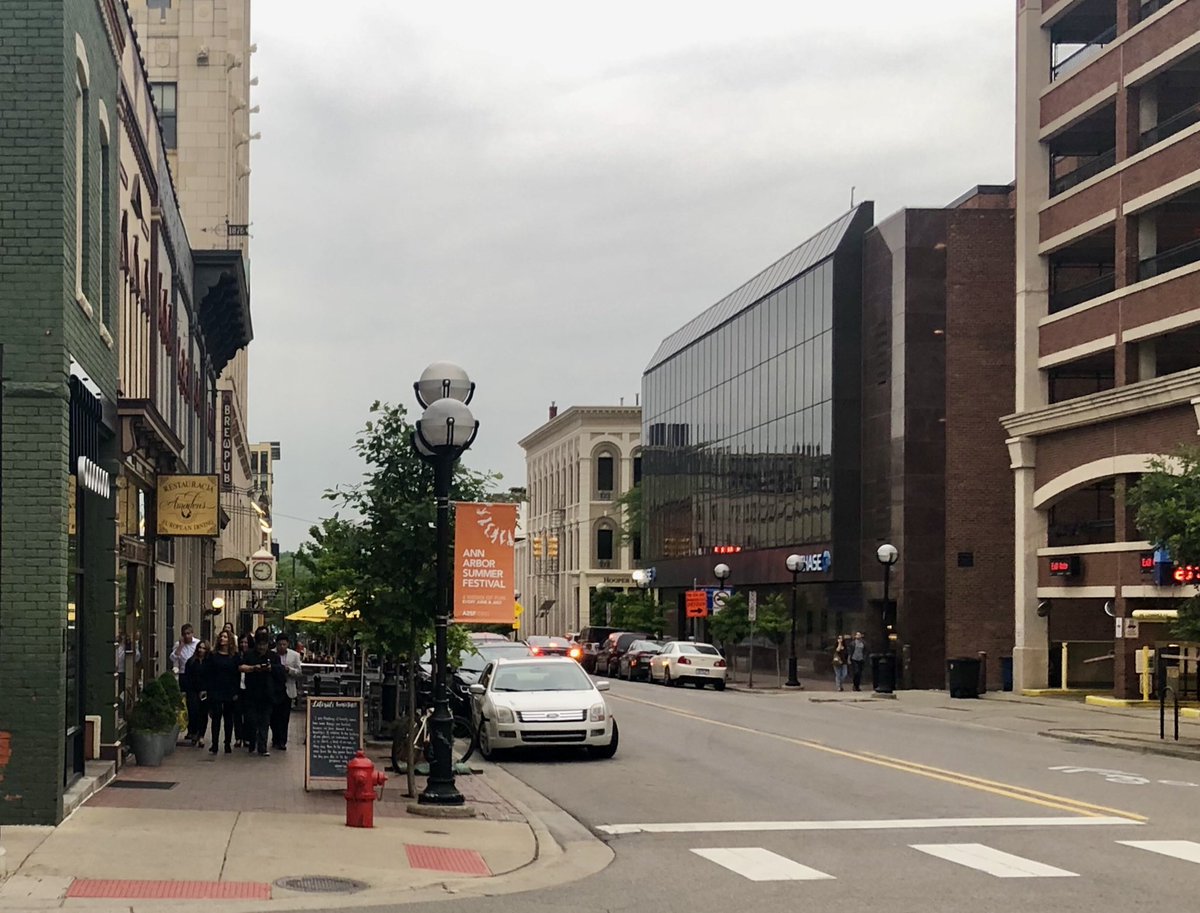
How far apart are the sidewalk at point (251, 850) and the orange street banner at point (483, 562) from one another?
206 centimetres

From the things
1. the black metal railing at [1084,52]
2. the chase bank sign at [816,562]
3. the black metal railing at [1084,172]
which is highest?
the black metal railing at [1084,52]

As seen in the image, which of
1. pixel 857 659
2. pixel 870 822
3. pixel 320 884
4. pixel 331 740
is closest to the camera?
pixel 320 884

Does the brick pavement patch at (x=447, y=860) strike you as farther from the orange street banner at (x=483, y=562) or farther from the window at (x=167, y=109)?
the window at (x=167, y=109)

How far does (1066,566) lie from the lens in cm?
4300

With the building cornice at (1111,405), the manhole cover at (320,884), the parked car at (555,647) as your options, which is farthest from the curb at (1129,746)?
the parked car at (555,647)

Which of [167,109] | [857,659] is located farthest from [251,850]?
[167,109]

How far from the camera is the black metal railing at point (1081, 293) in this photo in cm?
4388

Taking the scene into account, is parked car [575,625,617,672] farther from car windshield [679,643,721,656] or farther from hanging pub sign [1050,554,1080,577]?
hanging pub sign [1050,554,1080,577]

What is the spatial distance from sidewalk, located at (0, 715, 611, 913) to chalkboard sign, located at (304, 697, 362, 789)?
271 mm

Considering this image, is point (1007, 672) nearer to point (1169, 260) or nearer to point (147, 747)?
point (1169, 260)

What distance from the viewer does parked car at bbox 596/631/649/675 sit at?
59812mm

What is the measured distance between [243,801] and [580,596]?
299 ft

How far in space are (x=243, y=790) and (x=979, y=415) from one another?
1519 inches

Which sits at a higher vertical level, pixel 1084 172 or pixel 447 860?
pixel 1084 172
